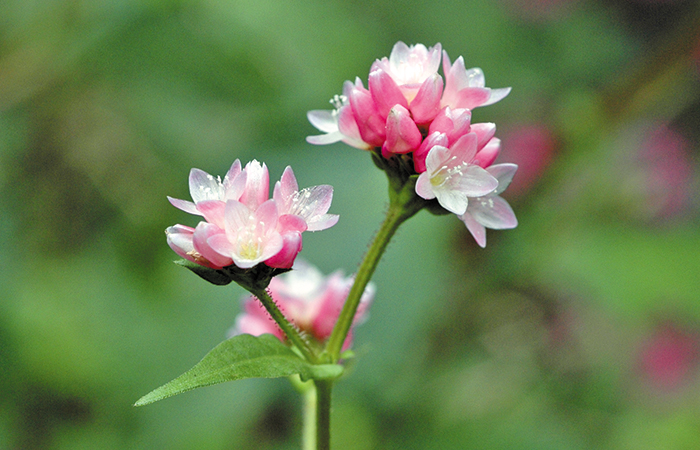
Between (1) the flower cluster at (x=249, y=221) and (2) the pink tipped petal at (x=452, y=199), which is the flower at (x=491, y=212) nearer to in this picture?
(2) the pink tipped petal at (x=452, y=199)

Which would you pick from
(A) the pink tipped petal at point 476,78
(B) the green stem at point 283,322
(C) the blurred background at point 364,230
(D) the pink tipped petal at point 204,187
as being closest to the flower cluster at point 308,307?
(B) the green stem at point 283,322

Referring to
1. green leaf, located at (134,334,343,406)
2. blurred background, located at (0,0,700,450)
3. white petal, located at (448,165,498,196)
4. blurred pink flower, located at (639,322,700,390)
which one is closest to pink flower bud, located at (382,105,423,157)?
white petal, located at (448,165,498,196)

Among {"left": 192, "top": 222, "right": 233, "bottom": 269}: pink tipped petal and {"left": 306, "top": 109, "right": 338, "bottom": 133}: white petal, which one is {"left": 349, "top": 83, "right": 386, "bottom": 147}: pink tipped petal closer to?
{"left": 306, "top": 109, "right": 338, "bottom": 133}: white petal

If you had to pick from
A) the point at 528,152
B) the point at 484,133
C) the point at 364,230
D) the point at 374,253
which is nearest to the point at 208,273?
the point at 374,253

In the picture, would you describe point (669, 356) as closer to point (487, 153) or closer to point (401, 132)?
point (487, 153)

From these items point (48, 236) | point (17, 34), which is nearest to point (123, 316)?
point (48, 236)

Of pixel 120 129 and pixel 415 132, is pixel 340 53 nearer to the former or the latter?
pixel 120 129
